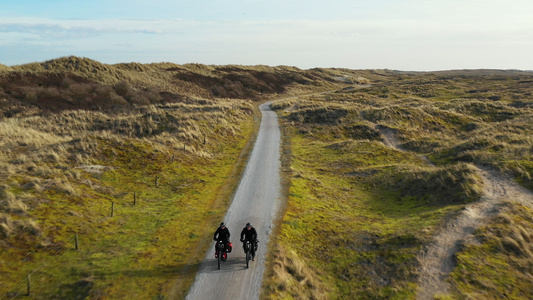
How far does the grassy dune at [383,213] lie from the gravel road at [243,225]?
69 cm

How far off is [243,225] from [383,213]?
853 centimetres

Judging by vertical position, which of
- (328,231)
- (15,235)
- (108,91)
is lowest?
(328,231)

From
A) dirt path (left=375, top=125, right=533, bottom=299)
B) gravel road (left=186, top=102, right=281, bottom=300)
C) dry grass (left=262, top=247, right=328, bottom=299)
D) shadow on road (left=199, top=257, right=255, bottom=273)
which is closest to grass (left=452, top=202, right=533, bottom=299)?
dirt path (left=375, top=125, right=533, bottom=299)

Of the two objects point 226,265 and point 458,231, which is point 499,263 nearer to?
point 458,231

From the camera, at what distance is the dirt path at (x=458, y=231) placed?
10.6m

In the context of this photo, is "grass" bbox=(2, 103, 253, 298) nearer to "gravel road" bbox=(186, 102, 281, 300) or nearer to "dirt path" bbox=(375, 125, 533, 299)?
"gravel road" bbox=(186, 102, 281, 300)

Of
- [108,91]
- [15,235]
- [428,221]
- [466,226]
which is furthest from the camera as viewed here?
[108,91]

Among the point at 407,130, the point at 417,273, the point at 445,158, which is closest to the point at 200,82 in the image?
the point at 407,130

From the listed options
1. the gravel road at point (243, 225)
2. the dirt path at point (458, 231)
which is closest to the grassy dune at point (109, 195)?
the gravel road at point (243, 225)

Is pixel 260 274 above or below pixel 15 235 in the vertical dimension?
below

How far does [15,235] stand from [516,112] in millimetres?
61749

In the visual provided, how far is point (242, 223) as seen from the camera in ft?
49.3

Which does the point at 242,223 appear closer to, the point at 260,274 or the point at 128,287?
the point at 260,274

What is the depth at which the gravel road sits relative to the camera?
33.7ft
